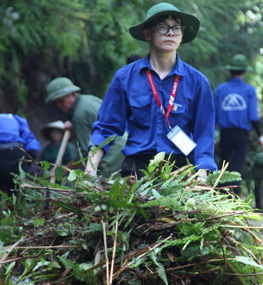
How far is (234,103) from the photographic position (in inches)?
251

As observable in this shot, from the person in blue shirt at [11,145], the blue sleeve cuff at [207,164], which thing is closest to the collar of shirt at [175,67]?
the blue sleeve cuff at [207,164]

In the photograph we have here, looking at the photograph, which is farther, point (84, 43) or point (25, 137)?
point (84, 43)

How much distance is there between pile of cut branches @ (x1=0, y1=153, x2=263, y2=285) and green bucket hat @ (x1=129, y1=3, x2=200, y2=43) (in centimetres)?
111

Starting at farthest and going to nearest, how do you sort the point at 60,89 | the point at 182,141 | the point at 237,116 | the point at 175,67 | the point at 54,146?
the point at 237,116, the point at 54,146, the point at 60,89, the point at 175,67, the point at 182,141

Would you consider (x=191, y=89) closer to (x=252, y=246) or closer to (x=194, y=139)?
(x=194, y=139)

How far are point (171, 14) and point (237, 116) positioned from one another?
3976 mm

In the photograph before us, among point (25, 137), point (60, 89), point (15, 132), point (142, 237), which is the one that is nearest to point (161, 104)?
point (142, 237)

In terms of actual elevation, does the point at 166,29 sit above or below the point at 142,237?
above

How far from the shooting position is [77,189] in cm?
180

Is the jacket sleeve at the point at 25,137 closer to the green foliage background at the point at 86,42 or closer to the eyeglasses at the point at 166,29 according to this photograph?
the green foliage background at the point at 86,42

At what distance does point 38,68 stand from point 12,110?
96 centimetres

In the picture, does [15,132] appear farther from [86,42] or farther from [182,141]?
[86,42]

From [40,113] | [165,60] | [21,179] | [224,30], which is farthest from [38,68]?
[21,179]

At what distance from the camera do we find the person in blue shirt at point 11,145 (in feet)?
14.1
